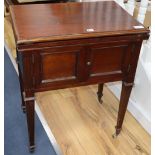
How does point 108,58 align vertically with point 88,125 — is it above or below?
above

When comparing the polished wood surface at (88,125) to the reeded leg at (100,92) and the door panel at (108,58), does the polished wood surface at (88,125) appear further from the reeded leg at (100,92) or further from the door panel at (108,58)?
the door panel at (108,58)

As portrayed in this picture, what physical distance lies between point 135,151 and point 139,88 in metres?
0.43

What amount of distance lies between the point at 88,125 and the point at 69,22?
30.7 inches

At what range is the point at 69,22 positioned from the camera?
1286mm

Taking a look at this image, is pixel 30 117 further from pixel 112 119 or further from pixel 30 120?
Answer: pixel 112 119

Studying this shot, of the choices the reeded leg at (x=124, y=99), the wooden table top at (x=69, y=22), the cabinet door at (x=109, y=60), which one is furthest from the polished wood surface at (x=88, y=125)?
the wooden table top at (x=69, y=22)

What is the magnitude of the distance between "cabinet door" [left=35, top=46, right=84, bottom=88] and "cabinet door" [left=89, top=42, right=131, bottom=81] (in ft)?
0.27

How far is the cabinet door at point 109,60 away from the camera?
128 centimetres

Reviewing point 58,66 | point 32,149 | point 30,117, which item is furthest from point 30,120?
point 58,66

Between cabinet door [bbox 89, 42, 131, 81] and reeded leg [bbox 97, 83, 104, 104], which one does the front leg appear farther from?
reeded leg [bbox 97, 83, 104, 104]

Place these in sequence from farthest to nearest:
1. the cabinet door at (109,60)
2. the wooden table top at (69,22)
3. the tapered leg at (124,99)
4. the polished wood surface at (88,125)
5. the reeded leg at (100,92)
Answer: the reeded leg at (100,92) < the polished wood surface at (88,125) < the tapered leg at (124,99) < the cabinet door at (109,60) < the wooden table top at (69,22)

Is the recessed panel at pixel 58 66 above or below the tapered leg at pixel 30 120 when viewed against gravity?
above

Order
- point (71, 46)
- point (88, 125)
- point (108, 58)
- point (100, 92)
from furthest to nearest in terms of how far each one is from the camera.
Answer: point (100, 92) → point (88, 125) → point (108, 58) → point (71, 46)

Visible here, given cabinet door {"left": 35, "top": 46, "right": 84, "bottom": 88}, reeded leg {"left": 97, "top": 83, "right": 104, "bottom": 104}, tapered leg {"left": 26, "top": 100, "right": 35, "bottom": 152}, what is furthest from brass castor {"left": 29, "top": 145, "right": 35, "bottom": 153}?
reeded leg {"left": 97, "top": 83, "right": 104, "bottom": 104}
